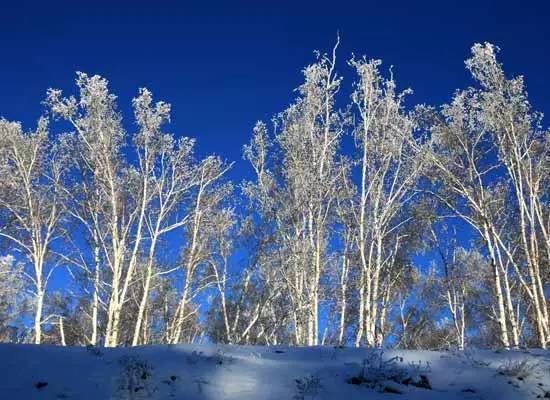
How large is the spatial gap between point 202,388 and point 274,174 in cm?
1583

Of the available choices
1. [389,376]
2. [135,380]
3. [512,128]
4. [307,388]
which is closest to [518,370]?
[389,376]

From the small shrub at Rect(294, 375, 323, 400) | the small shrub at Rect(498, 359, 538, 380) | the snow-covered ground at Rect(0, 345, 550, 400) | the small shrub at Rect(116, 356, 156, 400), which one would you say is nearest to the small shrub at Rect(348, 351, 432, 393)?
the snow-covered ground at Rect(0, 345, 550, 400)

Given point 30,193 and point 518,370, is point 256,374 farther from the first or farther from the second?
point 30,193

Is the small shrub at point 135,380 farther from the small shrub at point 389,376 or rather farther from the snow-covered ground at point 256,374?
the small shrub at point 389,376

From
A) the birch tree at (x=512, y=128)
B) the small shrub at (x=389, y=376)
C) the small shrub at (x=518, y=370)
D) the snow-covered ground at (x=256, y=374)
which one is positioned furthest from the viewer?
the birch tree at (x=512, y=128)

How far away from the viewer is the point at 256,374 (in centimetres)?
570

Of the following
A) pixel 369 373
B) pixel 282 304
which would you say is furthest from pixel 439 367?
pixel 282 304

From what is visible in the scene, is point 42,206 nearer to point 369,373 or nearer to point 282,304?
point 282,304

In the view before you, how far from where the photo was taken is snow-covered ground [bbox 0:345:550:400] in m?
5.06

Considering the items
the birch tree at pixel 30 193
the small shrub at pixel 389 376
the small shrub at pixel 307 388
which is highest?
the birch tree at pixel 30 193

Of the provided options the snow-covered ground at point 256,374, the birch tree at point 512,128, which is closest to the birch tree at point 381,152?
the birch tree at point 512,128

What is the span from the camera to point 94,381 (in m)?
5.23

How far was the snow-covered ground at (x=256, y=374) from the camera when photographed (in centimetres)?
506

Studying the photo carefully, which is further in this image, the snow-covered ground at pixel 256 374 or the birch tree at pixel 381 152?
the birch tree at pixel 381 152
